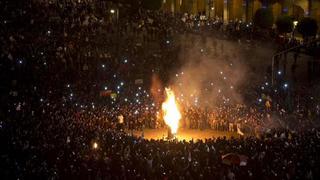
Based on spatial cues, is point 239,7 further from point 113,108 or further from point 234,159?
point 234,159

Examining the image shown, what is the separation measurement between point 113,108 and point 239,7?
24.7 metres

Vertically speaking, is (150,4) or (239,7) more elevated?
(150,4)

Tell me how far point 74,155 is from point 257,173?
6.82 m

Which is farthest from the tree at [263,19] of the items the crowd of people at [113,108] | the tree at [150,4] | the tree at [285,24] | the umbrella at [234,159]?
the umbrella at [234,159]

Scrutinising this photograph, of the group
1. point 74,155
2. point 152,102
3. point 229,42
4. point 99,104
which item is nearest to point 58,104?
point 99,104

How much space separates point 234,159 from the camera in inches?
776

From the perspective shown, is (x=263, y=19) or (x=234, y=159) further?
(x=263, y=19)

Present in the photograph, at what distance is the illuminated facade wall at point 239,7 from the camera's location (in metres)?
43.8

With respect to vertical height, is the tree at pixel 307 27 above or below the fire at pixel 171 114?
above

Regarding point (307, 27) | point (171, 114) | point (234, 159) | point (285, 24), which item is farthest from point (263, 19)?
point (234, 159)

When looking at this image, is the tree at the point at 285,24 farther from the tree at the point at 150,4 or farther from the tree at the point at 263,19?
the tree at the point at 150,4

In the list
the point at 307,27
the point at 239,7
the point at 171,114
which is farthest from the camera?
the point at 239,7

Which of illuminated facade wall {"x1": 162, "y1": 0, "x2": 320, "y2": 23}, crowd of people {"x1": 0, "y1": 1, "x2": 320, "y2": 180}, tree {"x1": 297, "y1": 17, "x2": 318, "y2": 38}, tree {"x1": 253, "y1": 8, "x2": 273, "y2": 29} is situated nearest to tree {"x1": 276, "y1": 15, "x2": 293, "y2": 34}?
tree {"x1": 297, "y1": 17, "x2": 318, "y2": 38}

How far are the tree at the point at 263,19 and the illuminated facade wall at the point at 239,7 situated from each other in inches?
106
